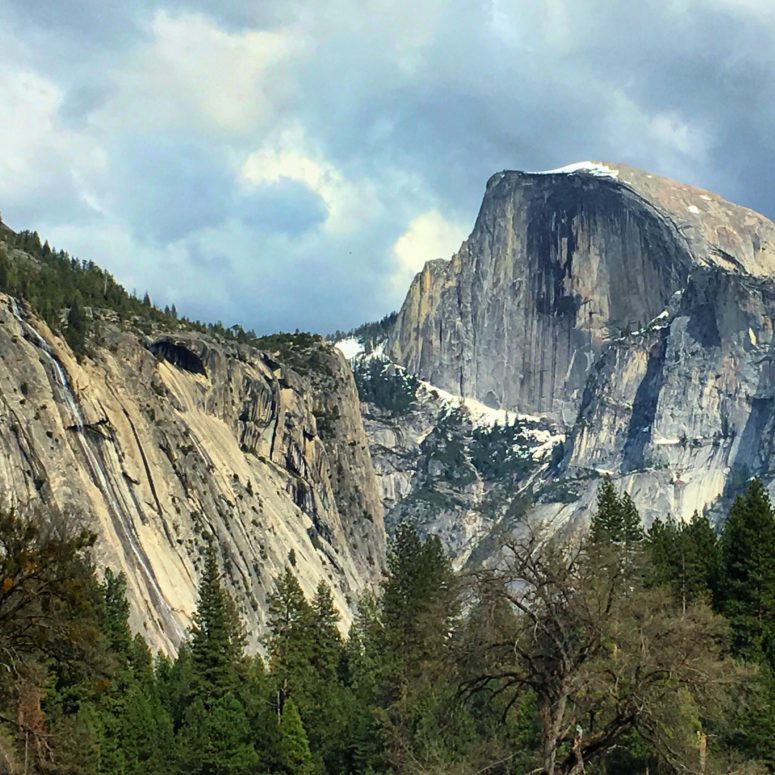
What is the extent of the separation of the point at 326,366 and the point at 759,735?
150465 millimetres

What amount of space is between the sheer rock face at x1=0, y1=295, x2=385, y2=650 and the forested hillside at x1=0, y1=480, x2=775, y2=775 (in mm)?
16217

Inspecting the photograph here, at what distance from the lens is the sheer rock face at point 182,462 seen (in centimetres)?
10412

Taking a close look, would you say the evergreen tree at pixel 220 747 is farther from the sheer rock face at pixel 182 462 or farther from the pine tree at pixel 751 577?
the sheer rock face at pixel 182 462

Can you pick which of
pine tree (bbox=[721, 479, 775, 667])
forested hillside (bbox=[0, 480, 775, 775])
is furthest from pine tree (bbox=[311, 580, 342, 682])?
pine tree (bbox=[721, 479, 775, 667])

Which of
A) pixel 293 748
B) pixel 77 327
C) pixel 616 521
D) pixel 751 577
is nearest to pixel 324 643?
pixel 616 521

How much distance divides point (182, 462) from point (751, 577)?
75.2 m

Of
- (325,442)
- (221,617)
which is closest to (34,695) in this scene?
(221,617)

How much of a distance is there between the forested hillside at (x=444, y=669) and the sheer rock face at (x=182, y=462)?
16.2m

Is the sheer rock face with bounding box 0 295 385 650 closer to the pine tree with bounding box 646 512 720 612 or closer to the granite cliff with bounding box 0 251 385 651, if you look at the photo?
the granite cliff with bounding box 0 251 385 651

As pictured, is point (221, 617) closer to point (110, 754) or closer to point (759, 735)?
point (110, 754)

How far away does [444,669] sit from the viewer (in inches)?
1341

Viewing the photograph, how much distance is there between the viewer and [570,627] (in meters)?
31.7

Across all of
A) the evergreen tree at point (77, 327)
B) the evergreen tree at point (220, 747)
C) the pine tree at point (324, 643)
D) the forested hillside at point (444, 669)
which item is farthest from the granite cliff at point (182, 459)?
the evergreen tree at point (220, 747)

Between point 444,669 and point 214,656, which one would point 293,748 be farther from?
point 444,669
